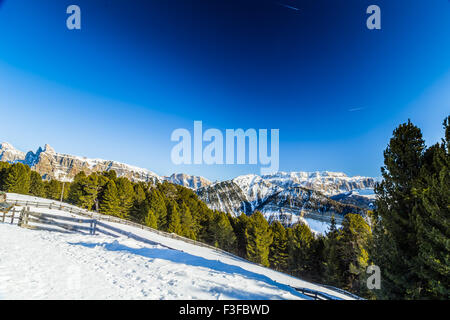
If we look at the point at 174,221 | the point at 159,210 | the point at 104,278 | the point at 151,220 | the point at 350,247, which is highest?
the point at 104,278

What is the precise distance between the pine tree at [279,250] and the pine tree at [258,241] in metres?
2.43

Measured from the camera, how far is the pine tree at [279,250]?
137 ft

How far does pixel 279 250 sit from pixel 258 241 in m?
6.65

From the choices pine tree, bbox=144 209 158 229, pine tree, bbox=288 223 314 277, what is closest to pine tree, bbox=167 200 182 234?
pine tree, bbox=144 209 158 229

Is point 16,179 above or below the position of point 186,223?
above

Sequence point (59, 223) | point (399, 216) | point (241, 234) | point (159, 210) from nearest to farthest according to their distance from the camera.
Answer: point (399, 216)
point (59, 223)
point (159, 210)
point (241, 234)

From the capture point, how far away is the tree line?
8508 mm

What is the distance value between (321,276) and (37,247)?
38867 mm

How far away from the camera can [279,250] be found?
42.4 metres

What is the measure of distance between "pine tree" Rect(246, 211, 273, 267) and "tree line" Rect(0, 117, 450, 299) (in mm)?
182

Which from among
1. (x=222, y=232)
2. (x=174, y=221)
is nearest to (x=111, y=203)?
(x=174, y=221)

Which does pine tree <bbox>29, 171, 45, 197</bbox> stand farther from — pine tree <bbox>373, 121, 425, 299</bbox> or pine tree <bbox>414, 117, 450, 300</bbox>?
pine tree <bbox>414, 117, 450, 300</bbox>

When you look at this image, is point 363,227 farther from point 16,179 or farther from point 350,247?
point 16,179
